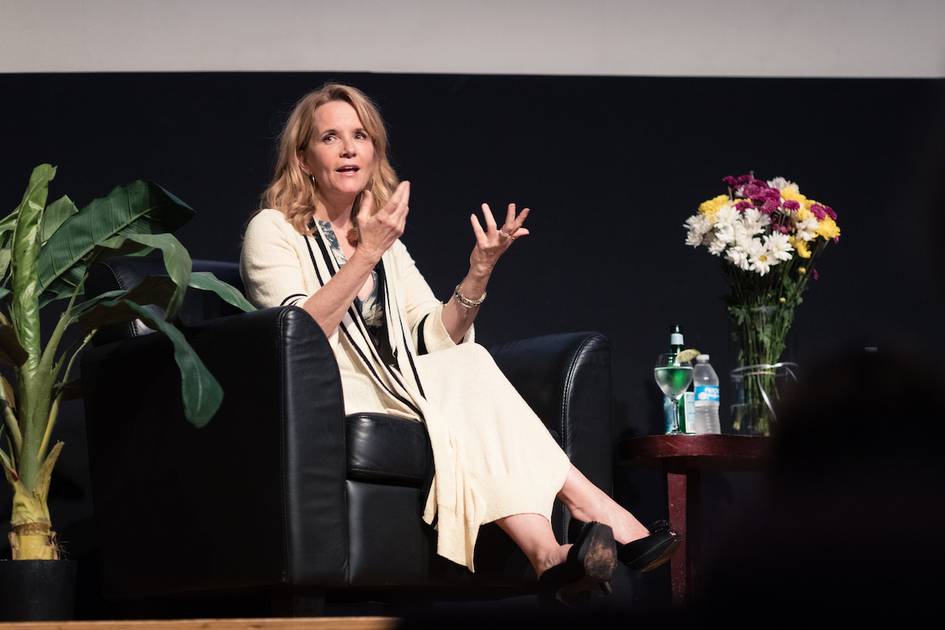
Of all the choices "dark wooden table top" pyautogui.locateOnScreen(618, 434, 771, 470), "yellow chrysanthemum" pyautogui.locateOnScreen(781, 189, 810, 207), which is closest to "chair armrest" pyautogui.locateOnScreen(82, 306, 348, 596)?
"dark wooden table top" pyautogui.locateOnScreen(618, 434, 771, 470)

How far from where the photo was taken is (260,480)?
203 centimetres

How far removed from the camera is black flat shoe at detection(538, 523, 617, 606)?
1.93 m

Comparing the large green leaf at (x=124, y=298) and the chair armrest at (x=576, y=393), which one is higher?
the large green leaf at (x=124, y=298)

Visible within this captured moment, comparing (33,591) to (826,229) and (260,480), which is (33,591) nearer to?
(260,480)

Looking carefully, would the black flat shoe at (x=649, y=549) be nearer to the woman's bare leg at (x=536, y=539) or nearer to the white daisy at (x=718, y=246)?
the woman's bare leg at (x=536, y=539)

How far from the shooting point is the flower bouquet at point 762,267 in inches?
113

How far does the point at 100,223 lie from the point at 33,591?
2.32 feet

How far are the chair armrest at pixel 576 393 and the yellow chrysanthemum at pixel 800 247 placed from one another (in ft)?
2.05

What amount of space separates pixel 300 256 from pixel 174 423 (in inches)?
20.3

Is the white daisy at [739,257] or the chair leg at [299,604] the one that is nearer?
the chair leg at [299,604]

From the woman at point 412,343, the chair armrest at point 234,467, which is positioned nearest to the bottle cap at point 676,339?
the woman at point 412,343

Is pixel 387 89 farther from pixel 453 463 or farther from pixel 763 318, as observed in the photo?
pixel 453 463

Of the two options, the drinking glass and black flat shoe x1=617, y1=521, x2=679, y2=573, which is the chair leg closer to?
black flat shoe x1=617, y1=521, x2=679, y2=573

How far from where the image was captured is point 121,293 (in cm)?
221
